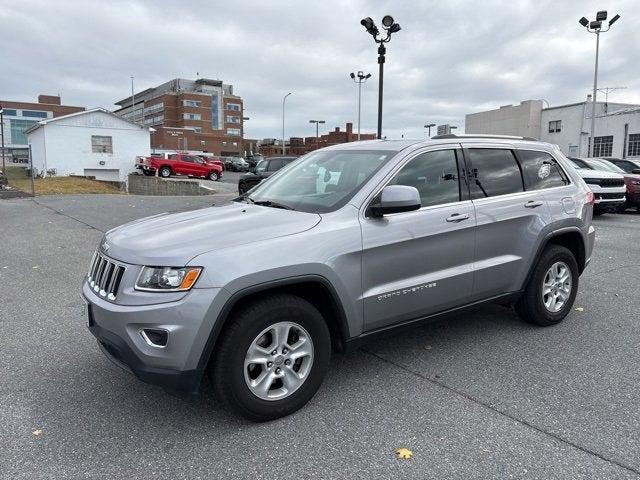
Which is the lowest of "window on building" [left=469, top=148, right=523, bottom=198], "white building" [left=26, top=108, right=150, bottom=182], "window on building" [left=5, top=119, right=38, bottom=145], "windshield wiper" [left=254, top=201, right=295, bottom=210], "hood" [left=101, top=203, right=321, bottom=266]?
"hood" [left=101, top=203, right=321, bottom=266]

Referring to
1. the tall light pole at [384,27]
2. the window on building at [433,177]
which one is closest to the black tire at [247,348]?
the window on building at [433,177]

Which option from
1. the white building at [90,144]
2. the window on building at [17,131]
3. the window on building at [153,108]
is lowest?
the white building at [90,144]

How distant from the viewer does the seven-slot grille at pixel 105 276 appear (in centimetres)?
301

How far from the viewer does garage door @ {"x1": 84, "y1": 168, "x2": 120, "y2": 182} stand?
36375 mm

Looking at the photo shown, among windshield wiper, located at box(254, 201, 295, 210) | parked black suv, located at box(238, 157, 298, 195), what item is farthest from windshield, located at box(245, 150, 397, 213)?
parked black suv, located at box(238, 157, 298, 195)

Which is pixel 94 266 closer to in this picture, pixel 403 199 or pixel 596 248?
pixel 403 199

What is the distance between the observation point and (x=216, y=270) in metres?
2.83

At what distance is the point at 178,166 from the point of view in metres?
34.1

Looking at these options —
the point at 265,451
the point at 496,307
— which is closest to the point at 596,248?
the point at 496,307

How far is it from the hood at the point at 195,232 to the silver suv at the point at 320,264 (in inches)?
0.5

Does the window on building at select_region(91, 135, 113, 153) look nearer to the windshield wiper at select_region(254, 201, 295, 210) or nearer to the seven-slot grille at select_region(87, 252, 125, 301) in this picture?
the windshield wiper at select_region(254, 201, 295, 210)

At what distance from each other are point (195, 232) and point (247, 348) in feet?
2.54

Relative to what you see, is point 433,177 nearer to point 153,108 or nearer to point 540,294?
point 540,294

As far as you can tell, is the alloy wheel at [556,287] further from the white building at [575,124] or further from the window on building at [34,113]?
the window on building at [34,113]
